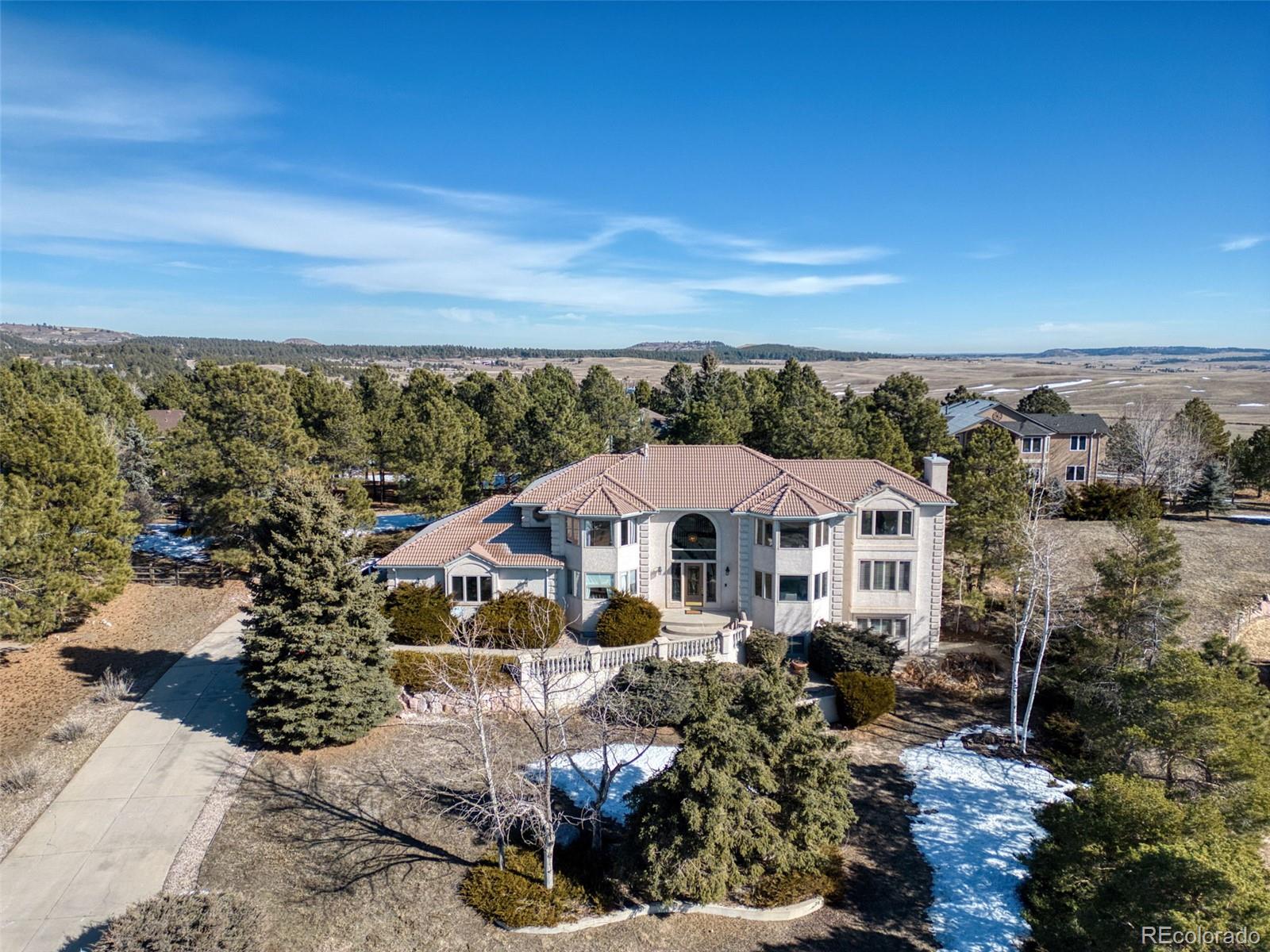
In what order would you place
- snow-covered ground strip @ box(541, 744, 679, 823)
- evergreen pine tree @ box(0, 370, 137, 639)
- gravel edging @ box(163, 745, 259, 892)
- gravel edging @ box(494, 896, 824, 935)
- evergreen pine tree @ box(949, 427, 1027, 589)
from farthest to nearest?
evergreen pine tree @ box(949, 427, 1027, 589)
evergreen pine tree @ box(0, 370, 137, 639)
snow-covered ground strip @ box(541, 744, 679, 823)
gravel edging @ box(494, 896, 824, 935)
gravel edging @ box(163, 745, 259, 892)

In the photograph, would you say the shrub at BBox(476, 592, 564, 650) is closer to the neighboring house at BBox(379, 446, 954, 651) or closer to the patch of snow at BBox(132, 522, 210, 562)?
the neighboring house at BBox(379, 446, 954, 651)

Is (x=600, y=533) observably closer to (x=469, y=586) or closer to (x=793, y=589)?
(x=469, y=586)

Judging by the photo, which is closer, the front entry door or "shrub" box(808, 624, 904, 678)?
"shrub" box(808, 624, 904, 678)

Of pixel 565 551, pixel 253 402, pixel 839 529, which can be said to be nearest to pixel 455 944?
pixel 565 551

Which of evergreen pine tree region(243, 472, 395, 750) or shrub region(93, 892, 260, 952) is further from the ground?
evergreen pine tree region(243, 472, 395, 750)

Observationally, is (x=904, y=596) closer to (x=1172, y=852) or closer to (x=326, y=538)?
(x=1172, y=852)

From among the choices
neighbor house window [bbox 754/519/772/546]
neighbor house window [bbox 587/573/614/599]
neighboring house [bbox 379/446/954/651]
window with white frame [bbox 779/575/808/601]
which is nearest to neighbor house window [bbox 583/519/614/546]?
neighboring house [bbox 379/446/954/651]
